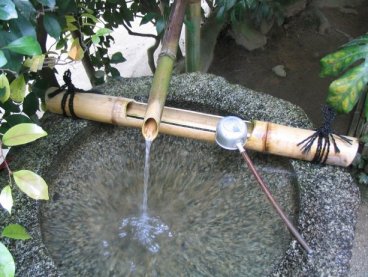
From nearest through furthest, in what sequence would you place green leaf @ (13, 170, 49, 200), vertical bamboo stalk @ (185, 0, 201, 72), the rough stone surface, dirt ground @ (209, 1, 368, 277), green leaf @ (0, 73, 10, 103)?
green leaf @ (13, 170, 49, 200) → green leaf @ (0, 73, 10, 103) → the rough stone surface → vertical bamboo stalk @ (185, 0, 201, 72) → dirt ground @ (209, 1, 368, 277)

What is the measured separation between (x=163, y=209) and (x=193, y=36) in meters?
0.87

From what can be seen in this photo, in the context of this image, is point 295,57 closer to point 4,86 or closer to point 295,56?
point 295,56

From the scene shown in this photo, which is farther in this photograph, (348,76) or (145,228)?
(145,228)

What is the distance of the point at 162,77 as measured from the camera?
128 cm

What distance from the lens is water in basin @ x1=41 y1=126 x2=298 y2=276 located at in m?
1.33

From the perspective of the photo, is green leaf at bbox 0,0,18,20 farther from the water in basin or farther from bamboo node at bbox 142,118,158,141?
the water in basin

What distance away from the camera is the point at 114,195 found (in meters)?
1.55

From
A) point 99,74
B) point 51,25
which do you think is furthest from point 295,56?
point 51,25

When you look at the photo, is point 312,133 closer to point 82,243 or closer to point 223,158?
point 223,158

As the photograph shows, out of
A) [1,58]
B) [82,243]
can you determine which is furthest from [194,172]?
[1,58]

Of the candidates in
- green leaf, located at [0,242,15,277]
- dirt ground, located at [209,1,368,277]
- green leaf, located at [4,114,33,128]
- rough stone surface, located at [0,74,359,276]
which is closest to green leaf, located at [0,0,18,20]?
green leaf, located at [0,242,15,277]

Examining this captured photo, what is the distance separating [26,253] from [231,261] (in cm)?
62

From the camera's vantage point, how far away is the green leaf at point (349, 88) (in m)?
1.33

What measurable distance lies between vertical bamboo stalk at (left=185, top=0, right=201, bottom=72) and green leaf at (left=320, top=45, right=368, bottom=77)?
60cm
